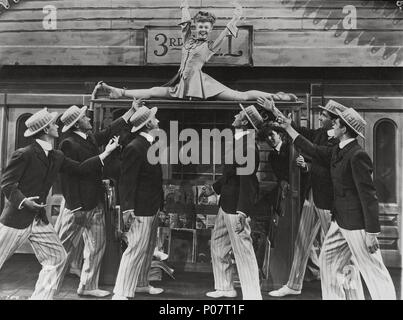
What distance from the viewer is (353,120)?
11.4 ft

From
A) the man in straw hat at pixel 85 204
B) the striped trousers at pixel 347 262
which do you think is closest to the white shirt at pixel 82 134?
the man in straw hat at pixel 85 204

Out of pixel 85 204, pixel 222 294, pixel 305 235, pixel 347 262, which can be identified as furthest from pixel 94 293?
pixel 347 262

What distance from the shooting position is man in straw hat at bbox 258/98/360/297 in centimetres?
353

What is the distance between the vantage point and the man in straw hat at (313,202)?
11.6 feet

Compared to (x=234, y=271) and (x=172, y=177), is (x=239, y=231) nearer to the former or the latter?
(x=234, y=271)

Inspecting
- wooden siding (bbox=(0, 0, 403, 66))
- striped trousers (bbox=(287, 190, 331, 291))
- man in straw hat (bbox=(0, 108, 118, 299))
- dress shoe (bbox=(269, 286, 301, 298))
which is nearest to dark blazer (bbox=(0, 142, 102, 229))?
man in straw hat (bbox=(0, 108, 118, 299))

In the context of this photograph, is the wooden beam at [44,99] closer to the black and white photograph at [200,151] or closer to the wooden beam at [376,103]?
the black and white photograph at [200,151]

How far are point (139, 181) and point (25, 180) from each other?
1.04 metres

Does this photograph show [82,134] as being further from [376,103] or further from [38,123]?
[376,103]

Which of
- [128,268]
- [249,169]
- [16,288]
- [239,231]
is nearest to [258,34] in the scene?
[249,169]

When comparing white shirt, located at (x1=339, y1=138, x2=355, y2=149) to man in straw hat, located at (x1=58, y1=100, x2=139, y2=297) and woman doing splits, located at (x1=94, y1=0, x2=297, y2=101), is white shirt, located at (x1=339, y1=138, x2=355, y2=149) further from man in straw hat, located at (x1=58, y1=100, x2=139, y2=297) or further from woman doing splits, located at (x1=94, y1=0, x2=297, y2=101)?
man in straw hat, located at (x1=58, y1=100, x2=139, y2=297)

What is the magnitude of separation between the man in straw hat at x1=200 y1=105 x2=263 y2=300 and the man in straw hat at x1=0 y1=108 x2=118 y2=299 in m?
1.28

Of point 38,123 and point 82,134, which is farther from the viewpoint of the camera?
point 82,134

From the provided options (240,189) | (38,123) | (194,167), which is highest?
(38,123)
